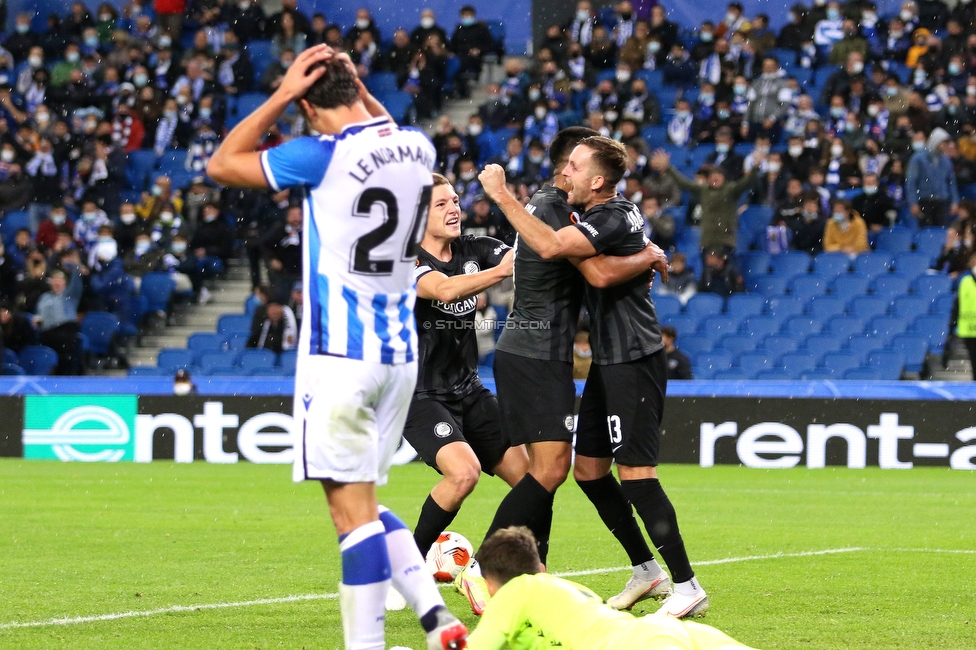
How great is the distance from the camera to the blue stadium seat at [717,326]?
1845cm

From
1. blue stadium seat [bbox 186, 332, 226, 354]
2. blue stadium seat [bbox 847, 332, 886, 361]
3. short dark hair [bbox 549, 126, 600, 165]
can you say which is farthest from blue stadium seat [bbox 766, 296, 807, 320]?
short dark hair [bbox 549, 126, 600, 165]

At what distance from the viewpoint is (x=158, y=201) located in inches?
818

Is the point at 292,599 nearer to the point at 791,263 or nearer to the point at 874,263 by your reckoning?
the point at 791,263

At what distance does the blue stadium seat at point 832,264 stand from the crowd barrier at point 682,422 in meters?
3.60

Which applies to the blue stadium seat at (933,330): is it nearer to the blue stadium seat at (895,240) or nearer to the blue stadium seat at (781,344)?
the blue stadium seat at (895,240)

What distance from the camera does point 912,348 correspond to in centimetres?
1784

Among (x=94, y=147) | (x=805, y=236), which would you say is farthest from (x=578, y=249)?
(x=94, y=147)

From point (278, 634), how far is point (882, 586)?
3279 millimetres

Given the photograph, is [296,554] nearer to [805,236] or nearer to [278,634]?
[278,634]

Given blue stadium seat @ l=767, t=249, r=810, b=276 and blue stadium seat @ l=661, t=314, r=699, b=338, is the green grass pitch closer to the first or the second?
blue stadium seat @ l=661, t=314, r=699, b=338

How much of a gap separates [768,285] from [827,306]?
0.94 m

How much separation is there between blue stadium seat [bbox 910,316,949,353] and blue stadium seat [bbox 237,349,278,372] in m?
8.74

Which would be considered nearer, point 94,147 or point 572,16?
point 94,147

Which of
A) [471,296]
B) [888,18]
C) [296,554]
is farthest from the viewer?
[888,18]
